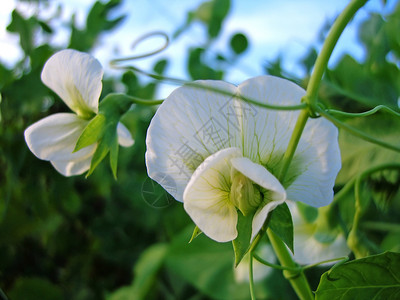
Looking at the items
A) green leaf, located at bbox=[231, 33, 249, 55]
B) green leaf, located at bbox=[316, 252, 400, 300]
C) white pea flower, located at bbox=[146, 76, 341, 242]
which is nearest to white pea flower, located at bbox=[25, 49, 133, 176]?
white pea flower, located at bbox=[146, 76, 341, 242]

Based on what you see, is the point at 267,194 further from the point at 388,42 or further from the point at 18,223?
the point at 18,223

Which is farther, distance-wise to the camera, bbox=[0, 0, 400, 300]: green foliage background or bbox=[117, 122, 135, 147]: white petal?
bbox=[0, 0, 400, 300]: green foliage background

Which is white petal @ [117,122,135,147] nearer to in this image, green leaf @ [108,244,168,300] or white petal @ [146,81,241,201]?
white petal @ [146,81,241,201]

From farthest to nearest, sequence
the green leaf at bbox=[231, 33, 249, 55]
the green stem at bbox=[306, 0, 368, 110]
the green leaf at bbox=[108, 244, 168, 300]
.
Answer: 1. the green leaf at bbox=[108, 244, 168, 300]
2. the green leaf at bbox=[231, 33, 249, 55]
3. the green stem at bbox=[306, 0, 368, 110]

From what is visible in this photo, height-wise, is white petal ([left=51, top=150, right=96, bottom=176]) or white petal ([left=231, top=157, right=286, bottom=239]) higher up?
white petal ([left=231, top=157, right=286, bottom=239])

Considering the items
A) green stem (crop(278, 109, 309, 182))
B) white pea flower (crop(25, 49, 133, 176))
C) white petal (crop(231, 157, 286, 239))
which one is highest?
green stem (crop(278, 109, 309, 182))

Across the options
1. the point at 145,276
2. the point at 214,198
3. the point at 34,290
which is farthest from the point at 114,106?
Answer: the point at 34,290

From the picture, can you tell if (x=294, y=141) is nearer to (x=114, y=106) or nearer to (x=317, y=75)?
(x=317, y=75)
